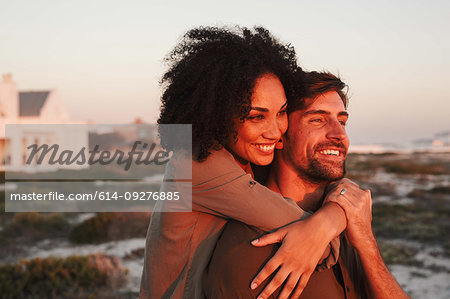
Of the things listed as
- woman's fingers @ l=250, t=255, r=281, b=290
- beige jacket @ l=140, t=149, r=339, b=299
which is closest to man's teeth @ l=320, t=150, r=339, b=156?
beige jacket @ l=140, t=149, r=339, b=299

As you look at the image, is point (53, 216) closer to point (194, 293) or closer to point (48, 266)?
point (48, 266)

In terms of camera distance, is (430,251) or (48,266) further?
(430,251)

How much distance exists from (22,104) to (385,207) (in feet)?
79.0

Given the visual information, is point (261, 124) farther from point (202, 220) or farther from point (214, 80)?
point (202, 220)

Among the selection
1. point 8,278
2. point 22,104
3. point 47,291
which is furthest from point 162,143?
point 22,104

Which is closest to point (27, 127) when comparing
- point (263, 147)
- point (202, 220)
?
point (263, 147)

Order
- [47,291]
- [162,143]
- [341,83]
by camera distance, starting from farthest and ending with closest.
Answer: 1. [47,291]
2. [341,83]
3. [162,143]

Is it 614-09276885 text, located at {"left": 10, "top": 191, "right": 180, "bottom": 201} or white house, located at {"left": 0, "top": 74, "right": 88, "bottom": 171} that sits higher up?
white house, located at {"left": 0, "top": 74, "right": 88, "bottom": 171}

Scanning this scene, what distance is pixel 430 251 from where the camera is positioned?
9.97 m

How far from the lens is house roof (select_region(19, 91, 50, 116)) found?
27797mm

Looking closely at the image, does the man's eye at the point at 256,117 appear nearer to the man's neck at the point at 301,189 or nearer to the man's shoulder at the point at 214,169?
the man's shoulder at the point at 214,169

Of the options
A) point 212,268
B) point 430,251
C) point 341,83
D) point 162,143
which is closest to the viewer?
point 212,268

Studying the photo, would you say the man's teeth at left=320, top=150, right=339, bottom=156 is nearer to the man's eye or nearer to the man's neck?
the man's neck

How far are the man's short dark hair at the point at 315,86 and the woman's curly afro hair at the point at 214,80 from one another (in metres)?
0.34
